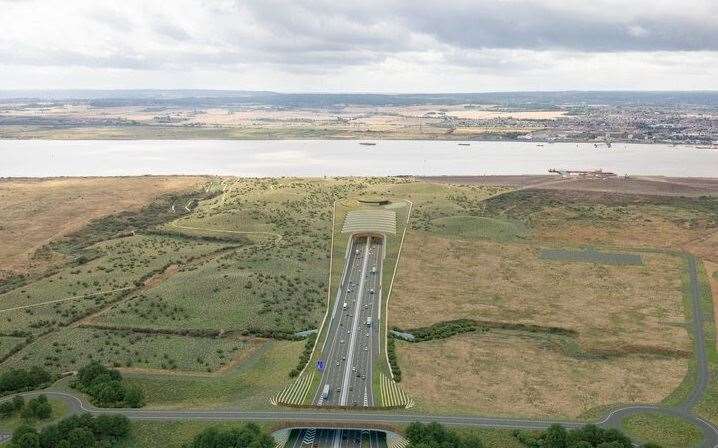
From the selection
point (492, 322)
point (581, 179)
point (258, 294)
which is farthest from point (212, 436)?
point (581, 179)

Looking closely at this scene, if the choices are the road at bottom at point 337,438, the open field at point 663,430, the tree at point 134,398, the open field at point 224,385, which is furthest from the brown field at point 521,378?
the tree at point 134,398

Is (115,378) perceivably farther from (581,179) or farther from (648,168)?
(648,168)

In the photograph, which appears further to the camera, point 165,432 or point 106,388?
point 106,388

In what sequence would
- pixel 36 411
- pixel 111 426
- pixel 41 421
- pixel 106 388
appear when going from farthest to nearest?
pixel 106 388
pixel 36 411
pixel 41 421
pixel 111 426

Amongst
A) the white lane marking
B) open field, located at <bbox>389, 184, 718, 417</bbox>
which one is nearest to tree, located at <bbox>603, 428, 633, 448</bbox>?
open field, located at <bbox>389, 184, 718, 417</bbox>

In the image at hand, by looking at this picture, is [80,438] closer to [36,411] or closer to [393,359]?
[36,411]

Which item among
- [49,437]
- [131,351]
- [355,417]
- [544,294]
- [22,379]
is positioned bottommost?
[355,417]

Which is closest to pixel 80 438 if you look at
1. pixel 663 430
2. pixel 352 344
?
pixel 352 344
